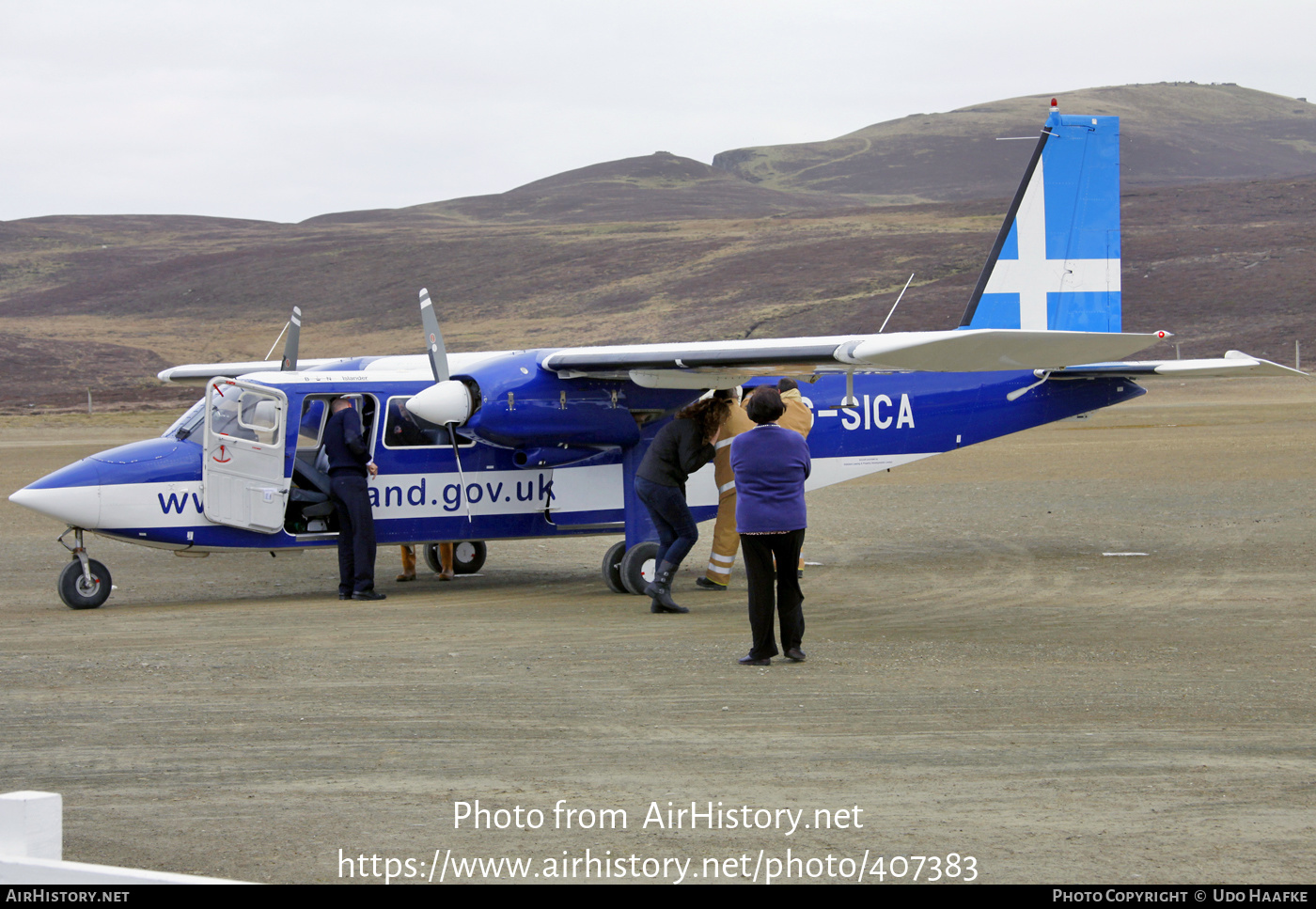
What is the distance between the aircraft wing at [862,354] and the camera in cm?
945

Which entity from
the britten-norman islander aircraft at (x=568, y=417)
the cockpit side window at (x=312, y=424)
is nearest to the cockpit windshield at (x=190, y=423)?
the britten-norman islander aircraft at (x=568, y=417)

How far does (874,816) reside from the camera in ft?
17.5

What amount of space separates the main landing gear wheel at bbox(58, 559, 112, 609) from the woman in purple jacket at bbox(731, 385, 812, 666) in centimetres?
688

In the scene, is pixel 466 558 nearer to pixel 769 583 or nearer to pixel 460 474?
pixel 460 474

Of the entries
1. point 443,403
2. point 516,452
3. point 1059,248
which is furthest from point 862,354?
point 1059,248

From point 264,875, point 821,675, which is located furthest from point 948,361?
point 264,875

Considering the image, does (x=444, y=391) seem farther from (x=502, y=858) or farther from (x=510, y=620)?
(x=502, y=858)

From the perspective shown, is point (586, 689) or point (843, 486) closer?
point (586, 689)

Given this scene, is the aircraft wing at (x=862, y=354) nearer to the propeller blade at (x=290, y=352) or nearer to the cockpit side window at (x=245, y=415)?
the cockpit side window at (x=245, y=415)

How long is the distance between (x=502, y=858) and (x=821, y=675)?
155 inches

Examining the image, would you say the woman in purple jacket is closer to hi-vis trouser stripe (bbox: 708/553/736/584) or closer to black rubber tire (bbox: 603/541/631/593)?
hi-vis trouser stripe (bbox: 708/553/736/584)

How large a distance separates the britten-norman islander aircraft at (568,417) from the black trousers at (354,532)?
50 cm

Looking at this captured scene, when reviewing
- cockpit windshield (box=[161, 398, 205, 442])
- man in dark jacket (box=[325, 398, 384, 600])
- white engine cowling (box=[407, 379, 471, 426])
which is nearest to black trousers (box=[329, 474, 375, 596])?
man in dark jacket (box=[325, 398, 384, 600])

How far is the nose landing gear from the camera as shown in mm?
12109
